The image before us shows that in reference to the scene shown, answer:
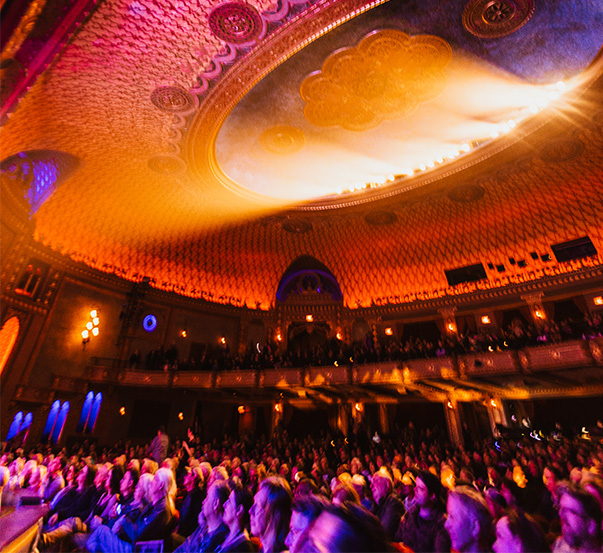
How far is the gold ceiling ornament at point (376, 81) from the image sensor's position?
34.1 ft

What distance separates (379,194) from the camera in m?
16.9

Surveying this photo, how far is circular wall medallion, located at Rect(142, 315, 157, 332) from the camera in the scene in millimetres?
19922

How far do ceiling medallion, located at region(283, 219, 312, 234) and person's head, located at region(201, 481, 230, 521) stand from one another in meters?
17.1

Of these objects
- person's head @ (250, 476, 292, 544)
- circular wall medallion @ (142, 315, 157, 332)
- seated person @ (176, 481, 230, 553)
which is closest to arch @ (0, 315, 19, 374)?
circular wall medallion @ (142, 315, 157, 332)

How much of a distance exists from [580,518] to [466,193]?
1668 centimetres

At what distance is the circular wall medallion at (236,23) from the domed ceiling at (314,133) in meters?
0.04

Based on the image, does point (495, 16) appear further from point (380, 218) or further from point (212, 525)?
point (212, 525)

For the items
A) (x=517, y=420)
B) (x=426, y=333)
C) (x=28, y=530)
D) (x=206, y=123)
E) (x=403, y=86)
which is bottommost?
(x=28, y=530)

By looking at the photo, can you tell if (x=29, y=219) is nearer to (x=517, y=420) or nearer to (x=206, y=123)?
(x=206, y=123)

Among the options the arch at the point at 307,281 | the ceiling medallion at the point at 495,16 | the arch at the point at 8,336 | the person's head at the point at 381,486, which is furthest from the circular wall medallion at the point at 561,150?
the arch at the point at 8,336

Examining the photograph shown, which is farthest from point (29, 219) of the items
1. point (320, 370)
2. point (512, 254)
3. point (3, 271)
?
point (512, 254)

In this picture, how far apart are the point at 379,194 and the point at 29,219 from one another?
15.7 m

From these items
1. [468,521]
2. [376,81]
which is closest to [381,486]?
[468,521]

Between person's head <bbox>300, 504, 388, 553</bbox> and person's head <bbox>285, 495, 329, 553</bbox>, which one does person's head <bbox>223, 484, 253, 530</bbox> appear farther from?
person's head <bbox>300, 504, 388, 553</bbox>
